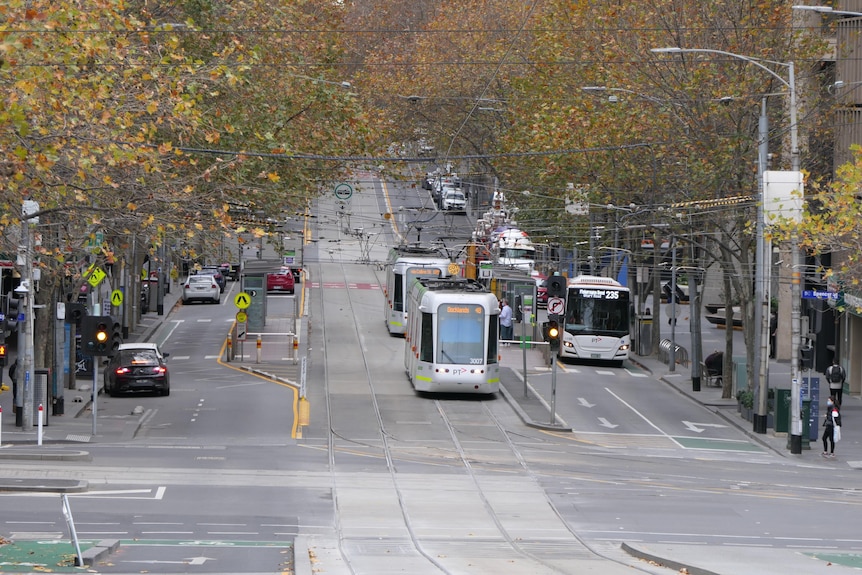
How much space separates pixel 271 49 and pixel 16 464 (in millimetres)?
15015

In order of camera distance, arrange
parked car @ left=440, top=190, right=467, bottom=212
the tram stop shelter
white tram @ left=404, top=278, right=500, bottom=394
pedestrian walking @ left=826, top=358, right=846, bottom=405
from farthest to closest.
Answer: parked car @ left=440, top=190, right=467, bottom=212, the tram stop shelter, pedestrian walking @ left=826, top=358, right=846, bottom=405, white tram @ left=404, top=278, right=500, bottom=394

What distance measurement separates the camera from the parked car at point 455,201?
74.0m

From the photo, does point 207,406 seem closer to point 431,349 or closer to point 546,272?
point 431,349

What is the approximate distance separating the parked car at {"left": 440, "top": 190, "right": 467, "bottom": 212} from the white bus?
2527 centimetres

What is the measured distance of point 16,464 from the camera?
83.4 feet

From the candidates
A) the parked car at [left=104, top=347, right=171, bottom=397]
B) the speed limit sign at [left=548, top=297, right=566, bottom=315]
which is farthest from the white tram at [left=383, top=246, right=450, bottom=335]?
the parked car at [left=104, top=347, right=171, bottom=397]

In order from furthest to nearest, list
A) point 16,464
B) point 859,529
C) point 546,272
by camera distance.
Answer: point 546,272 → point 16,464 → point 859,529

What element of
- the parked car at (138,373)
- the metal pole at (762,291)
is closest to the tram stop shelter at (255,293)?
the parked car at (138,373)

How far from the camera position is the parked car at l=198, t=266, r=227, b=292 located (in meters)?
70.6

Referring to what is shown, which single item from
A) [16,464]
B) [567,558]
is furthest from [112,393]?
[567,558]

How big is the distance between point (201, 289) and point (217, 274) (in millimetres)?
4635

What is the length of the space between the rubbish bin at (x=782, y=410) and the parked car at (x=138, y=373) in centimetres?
1700

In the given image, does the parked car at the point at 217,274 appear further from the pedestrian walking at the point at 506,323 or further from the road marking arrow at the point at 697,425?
the road marking arrow at the point at 697,425

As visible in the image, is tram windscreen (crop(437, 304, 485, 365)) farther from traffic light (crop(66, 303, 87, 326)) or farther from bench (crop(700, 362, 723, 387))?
bench (crop(700, 362, 723, 387))
